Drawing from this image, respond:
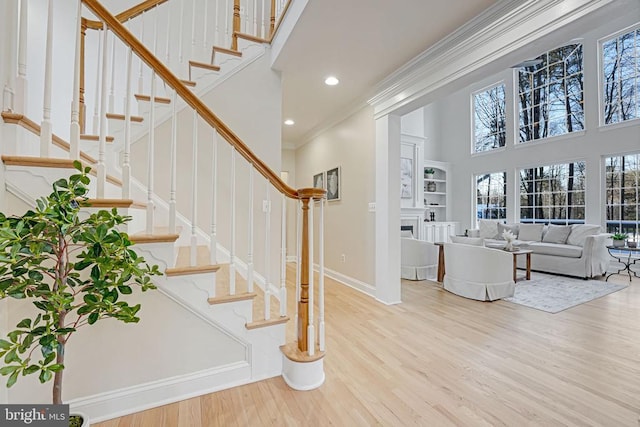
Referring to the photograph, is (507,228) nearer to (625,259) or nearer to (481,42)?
(625,259)

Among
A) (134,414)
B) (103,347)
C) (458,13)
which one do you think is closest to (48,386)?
(103,347)

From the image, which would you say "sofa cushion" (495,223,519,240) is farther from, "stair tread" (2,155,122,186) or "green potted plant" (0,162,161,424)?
"stair tread" (2,155,122,186)

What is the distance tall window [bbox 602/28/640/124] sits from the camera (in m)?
5.13

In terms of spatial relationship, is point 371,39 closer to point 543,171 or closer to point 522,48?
point 522,48

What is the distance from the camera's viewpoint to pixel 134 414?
1.58 metres

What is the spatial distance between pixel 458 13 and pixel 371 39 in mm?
711

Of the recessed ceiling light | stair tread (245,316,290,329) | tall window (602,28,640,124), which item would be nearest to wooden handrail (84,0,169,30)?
the recessed ceiling light

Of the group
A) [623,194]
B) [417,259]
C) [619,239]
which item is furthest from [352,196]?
[623,194]

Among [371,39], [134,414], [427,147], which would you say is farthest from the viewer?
[427,147]

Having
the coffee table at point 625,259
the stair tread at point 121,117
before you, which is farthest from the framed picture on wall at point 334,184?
the coffee table at point 625,259

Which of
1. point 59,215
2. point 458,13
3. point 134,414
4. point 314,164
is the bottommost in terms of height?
point 134,414

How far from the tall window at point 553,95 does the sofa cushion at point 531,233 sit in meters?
2.09

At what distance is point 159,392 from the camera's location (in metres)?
1.66

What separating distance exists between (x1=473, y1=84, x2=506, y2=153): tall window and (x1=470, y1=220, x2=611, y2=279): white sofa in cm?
256
